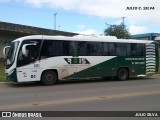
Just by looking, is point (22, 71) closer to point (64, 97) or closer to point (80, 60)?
point (80, 60)

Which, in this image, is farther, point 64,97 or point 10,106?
point 64,97

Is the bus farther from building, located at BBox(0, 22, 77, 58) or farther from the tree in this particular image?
the tree

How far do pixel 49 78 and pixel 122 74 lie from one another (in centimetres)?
596

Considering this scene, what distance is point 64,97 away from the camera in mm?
15250

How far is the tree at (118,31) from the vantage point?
60.3 metres

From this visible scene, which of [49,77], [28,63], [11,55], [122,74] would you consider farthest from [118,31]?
[28,63]

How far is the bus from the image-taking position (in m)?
20.8

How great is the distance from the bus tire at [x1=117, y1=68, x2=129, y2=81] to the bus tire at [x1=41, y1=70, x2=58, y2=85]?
197 inches

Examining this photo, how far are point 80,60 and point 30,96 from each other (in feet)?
25.4

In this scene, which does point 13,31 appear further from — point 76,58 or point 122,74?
point 76,58

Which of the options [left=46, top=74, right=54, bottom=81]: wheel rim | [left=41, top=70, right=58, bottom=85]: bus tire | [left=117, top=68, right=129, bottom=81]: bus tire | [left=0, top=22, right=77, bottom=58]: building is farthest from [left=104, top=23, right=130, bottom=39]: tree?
[left=46, top=74, right=54, bottom=81]: wheel rim

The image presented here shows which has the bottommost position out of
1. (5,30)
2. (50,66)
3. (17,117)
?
(17,117)

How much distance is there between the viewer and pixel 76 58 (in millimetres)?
22953

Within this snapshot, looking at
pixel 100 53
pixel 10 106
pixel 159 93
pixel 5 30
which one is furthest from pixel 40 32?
pixel 10 106
